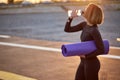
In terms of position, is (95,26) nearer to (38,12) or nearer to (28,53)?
(28,53)

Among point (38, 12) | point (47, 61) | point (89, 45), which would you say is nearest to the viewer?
point (89, 45)

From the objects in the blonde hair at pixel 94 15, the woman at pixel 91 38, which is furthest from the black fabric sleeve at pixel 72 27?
the blonde hair at pixel 94 15

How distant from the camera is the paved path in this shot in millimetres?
8469

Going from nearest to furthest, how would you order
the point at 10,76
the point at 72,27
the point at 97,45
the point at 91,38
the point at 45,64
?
the point at 97,45 < the point at 91,38 < the point at 72,27 < the point at 10,76 < the point at 45,64

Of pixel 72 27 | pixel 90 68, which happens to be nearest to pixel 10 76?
pixel 72 27

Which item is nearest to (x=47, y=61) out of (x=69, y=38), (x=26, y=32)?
(x=69, y=38)

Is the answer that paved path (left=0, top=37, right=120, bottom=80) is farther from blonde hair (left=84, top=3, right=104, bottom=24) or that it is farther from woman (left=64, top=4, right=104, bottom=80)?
blonde hair (left=84, top=3, right=104, bottom=24)

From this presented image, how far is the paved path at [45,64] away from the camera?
27.8ft

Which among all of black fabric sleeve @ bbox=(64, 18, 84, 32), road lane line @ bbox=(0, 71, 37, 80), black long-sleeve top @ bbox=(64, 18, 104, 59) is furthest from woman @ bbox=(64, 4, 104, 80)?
road lane line @ bbox=(0, 71, 37, 80)

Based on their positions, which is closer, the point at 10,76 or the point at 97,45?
the point at 97,45

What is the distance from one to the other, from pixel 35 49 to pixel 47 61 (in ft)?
6.54

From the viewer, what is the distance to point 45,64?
382 inches

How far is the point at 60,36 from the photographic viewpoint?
1477 cm

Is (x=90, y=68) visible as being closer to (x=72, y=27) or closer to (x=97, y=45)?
(x=97, y=45)
